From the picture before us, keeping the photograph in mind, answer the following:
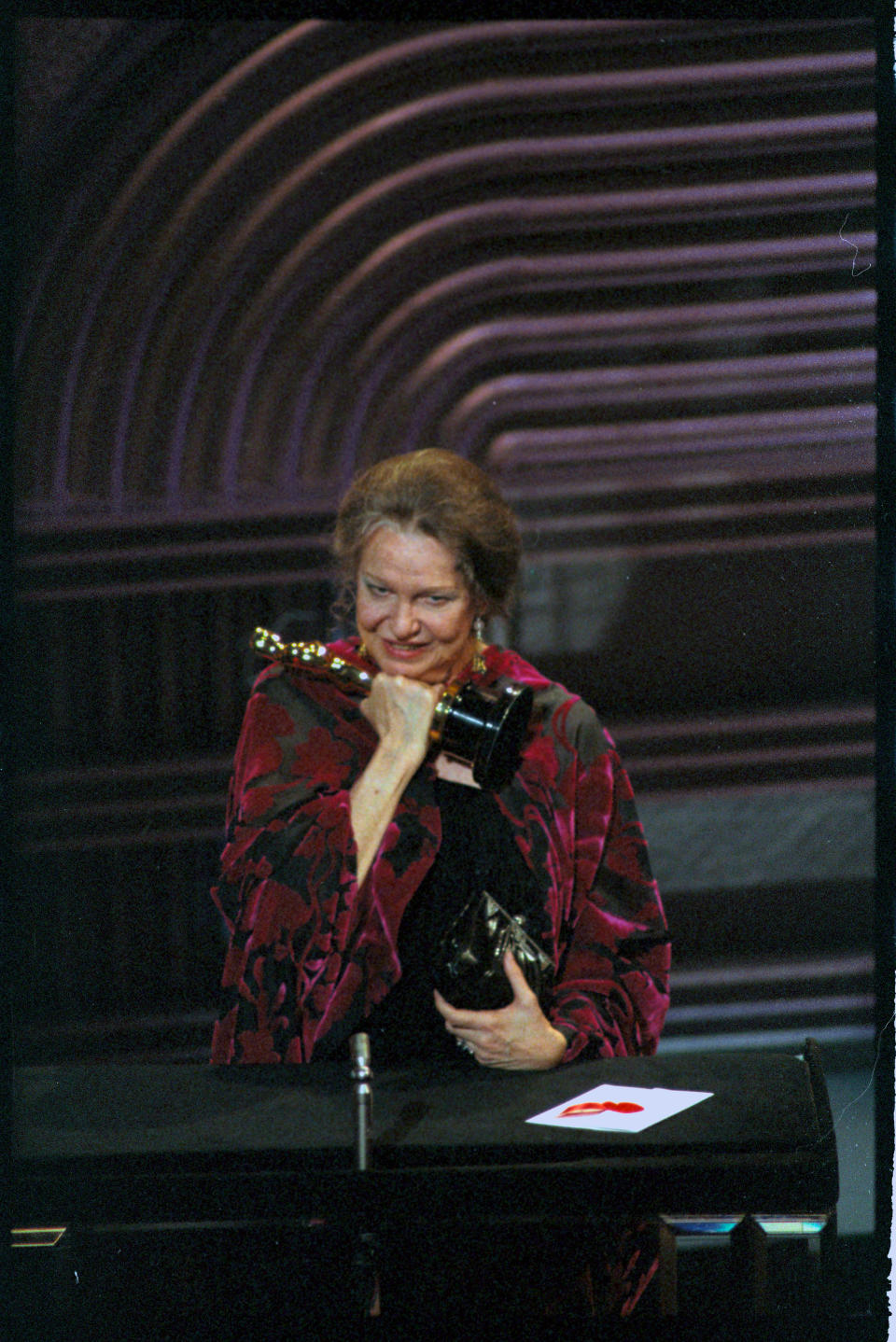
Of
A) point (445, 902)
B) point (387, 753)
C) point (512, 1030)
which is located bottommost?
point (512, 1030)

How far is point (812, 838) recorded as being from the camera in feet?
11.2

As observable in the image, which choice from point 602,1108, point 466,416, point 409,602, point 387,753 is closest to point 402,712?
point 387,753

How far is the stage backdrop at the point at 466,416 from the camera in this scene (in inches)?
118

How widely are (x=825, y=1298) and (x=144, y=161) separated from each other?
2.59 m

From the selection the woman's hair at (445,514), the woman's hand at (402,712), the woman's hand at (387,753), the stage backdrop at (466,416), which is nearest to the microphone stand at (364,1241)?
the woman's hand at (387,753)

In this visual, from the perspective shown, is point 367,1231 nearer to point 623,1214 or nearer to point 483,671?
point 623,1214

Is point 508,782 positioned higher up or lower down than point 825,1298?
higher up

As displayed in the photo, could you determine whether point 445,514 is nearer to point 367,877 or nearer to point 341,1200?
point 367,877

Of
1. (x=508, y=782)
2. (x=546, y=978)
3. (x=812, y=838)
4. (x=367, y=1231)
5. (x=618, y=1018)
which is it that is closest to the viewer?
(x=367, y=1231)

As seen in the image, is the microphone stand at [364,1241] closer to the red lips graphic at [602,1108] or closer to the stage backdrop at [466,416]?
the red lips graphic at [602,1108]

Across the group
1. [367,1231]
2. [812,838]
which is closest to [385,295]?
[812,838]

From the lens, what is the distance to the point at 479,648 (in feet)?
8.00

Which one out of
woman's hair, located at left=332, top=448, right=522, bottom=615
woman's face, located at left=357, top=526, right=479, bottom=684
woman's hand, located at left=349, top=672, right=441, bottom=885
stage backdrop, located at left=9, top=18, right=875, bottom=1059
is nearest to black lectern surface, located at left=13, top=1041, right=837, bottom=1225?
woman's hand, located at left=349, top=672, right=441, bottom=885

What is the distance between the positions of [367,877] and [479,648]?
0.55 metres
